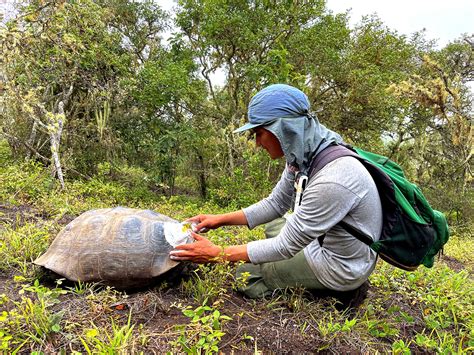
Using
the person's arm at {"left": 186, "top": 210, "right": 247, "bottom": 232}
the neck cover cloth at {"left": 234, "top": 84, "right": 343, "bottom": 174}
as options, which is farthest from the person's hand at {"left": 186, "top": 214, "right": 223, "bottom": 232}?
the neck cover cloth at {"left": 234, "top": 84, "right": 343, "bottom": 174}

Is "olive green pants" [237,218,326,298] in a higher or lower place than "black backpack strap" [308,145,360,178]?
lower

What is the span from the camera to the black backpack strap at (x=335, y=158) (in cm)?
187

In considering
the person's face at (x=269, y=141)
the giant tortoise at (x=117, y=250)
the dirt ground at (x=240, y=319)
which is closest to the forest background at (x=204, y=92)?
the giant tortoise at (x=117, y=250)

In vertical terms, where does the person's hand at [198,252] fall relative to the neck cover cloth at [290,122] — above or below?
→ below

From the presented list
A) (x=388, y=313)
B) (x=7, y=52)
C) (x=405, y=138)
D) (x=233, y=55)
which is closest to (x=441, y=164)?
(x=405, y=138)

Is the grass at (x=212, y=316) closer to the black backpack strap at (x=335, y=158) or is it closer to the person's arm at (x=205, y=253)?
the person's arm at (x=205, y=253)

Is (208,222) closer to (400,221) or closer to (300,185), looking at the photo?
(300,185)

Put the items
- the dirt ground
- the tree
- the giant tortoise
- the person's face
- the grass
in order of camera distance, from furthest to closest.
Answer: the tree, the giant tortoise, the person's face, the dirt ground, the grass

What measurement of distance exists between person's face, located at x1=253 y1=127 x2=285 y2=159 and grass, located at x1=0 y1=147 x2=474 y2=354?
0.82 meters

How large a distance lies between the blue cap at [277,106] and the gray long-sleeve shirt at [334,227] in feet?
1.16

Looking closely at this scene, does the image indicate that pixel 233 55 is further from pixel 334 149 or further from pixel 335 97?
pixel 334 149

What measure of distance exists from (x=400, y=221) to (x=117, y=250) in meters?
1.68

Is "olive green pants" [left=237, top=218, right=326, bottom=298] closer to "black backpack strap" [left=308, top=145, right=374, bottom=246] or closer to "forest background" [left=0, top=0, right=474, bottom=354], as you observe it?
"forest background" [left=0, top=0, right=474, bottom=354]

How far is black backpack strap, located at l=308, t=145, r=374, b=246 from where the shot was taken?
73.6 inches
